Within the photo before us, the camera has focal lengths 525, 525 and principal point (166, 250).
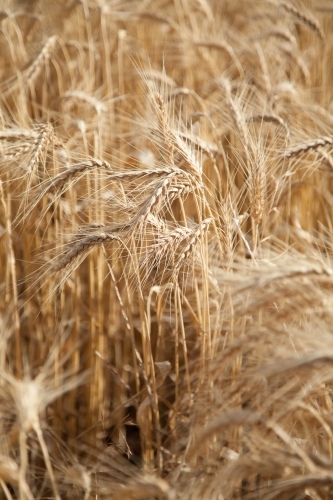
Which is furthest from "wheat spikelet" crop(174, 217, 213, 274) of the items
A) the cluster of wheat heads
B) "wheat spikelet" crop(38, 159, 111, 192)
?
"wheat spikelet" crop(38, 159, 111, 192)

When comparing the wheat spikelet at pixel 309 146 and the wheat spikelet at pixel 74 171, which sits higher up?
the wheat spikelet at pixel 309 146

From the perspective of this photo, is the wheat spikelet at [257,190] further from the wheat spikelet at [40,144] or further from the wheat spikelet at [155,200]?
the wheat spikelet at [40,144]

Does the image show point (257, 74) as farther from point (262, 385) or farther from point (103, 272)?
point (262, 385)

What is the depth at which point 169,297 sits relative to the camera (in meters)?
1.66

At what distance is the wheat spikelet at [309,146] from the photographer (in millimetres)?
1604

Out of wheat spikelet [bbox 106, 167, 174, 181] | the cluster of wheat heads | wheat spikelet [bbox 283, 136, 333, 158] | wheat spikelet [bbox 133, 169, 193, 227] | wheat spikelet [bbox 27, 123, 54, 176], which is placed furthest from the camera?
wheat spikelet [bbox 283, 136, 333, 158]

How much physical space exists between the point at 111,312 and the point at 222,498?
3.11 ft

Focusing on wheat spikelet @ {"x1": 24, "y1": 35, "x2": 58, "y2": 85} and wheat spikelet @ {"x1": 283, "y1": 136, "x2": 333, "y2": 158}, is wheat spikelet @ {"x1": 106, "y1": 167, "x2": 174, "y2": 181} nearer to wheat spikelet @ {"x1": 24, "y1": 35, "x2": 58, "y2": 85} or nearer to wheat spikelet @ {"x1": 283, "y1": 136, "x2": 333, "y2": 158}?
wheat spikelet @ {"x1": 283, "y1": 136, "x2": 333, "y2": 158}

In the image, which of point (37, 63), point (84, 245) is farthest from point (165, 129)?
point (37, 63)

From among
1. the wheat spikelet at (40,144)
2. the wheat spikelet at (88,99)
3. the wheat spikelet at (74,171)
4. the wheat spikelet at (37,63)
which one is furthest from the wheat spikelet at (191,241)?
the wheat spikelet at (37,63)

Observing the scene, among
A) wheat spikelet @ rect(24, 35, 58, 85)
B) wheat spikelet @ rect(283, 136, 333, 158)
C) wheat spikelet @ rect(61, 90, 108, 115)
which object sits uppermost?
wheat spikelet @ rect(24, 35, 58, 85)

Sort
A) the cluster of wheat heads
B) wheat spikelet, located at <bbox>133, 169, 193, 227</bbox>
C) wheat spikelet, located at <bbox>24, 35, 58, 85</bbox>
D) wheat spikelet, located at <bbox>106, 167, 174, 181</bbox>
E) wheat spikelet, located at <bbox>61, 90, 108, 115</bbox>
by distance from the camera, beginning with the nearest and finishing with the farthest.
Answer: the cluster of wheat heads
wheat spikelet, located at <bbox>133, 169, 193, 227</bbox>
wheat spikelet, located at <bbox>106, 167, 174, 181</bbox>
wheat spikelet, located at <bbox>61, 90, 108, 115</bbox>
wheat spikelet, located at <bbox>24, 35, 58, 85</bbox>

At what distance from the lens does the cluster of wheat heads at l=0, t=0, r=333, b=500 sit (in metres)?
1.10

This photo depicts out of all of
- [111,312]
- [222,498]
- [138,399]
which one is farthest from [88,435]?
[222,498]
